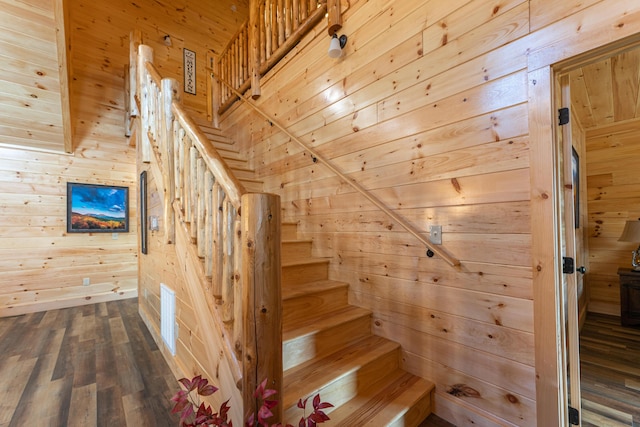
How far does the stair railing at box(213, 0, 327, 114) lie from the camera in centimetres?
256

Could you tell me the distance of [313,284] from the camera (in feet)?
7.20

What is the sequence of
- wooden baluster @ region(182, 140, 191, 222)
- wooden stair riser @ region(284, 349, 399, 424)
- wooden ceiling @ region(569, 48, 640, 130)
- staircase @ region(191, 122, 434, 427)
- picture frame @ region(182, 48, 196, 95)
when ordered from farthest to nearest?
picture frame @ region(182, 48, 196, 95) → wooden ceiling @ region(569, 48, 640, 130) → wooden baluster @ region(182, 140, 191, 222) → staircase @ region(191, 122, 434, 427) → wooden stair riser @ region(284, 349, 399, 424)

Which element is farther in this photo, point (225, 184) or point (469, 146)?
point (469, 146)

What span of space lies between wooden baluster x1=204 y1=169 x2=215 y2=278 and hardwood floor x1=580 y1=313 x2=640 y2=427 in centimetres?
237

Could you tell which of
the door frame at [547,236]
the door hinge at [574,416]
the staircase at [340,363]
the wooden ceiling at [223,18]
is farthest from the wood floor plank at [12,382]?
the wooden ceiling at [223,18]

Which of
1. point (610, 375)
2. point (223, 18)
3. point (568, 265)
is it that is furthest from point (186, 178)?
point (223, 18)

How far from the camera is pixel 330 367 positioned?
5.21 feet

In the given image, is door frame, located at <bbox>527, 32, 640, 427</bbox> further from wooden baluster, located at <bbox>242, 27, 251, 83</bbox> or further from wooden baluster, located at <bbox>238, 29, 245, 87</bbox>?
wooden baluster, located at <bbox>238, 29, 245, 87</bbox>

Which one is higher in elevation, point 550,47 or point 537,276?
point 550,47

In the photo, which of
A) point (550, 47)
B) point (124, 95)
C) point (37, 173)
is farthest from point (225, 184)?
point (124, 95)

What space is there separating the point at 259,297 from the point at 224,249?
37cm

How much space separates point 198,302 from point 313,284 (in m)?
0.90

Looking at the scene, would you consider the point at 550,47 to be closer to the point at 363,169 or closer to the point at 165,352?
the point at 363,169

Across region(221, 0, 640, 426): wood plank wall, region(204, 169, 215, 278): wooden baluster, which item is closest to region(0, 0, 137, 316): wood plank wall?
region(204, 169, 215, 278): wooden baluster
